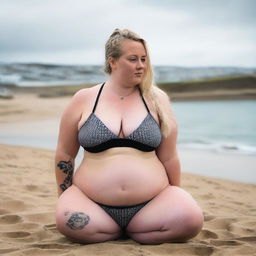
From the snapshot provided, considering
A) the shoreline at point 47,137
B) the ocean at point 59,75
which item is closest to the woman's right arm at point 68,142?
the shoreline at point 47,137

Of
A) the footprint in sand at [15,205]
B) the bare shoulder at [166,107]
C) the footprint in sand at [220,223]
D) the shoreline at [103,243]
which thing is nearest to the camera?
the shoreline at [103,243]

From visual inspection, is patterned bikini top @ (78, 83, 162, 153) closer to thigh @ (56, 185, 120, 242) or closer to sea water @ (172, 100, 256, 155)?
thigh @ (56, 185, 120, 242)

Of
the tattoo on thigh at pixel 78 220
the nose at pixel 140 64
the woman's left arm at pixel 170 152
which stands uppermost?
the nose at pixel 140 64

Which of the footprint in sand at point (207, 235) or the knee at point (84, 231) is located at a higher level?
the knee at point (84, 231)

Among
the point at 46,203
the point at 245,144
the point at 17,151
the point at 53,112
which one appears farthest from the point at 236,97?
the point at 46,203

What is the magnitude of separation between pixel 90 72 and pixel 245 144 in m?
27.7

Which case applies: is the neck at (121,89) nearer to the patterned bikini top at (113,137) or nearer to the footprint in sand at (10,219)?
the patterned bikini top at (113,137)

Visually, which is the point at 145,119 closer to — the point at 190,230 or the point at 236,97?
Answer: the point at 190,230

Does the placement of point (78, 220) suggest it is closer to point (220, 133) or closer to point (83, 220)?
point (83, 220)

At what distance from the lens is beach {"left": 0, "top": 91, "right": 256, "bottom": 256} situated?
3557 mm

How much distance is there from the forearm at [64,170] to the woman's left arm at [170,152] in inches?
25.5

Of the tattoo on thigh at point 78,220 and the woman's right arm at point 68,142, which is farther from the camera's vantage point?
the woman's right arm at point 68,142

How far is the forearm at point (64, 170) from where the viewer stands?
13.0ft

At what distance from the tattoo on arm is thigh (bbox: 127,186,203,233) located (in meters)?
0.65
